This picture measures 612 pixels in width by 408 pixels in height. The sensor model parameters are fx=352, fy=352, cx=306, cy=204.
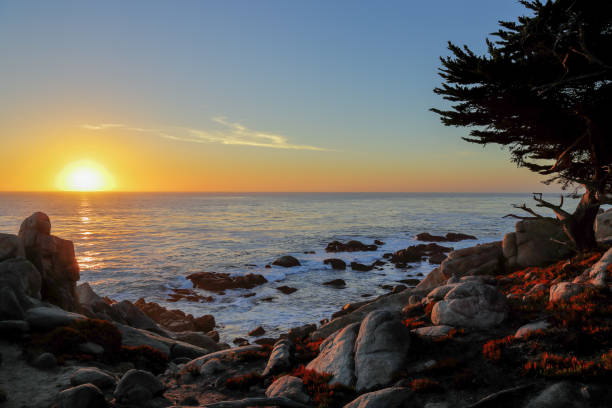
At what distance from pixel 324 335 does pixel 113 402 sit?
29.8 ft

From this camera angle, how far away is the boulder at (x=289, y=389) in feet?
28.1

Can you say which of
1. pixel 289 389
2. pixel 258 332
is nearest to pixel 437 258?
pixel 258 332

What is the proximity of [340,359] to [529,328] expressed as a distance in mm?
5080

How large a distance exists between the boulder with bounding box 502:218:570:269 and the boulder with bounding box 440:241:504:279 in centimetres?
80

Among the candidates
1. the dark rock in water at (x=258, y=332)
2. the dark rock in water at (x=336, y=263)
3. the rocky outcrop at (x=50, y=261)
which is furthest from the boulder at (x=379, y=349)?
the dark rock in water at (x=336, y=263)

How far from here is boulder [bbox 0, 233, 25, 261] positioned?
1666 centimetres

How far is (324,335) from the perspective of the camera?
16.0m

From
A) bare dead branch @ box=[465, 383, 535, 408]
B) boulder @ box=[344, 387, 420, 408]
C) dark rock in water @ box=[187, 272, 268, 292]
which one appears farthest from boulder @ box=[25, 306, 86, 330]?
dark rock in water @ box=[187, 272, 268, 292]

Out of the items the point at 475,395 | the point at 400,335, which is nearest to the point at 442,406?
the point at 475,395

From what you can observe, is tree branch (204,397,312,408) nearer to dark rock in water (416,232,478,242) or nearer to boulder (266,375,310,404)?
boulder (266,375,310,404)

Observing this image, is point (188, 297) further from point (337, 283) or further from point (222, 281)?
point (337, 283)

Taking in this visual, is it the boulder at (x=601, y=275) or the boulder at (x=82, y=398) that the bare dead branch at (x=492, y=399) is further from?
the boulder at (x=82, y=398)

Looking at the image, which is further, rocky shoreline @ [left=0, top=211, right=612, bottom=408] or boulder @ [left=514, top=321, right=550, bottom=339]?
boulder @ [left=514, top=321, right=550, bottom=339]

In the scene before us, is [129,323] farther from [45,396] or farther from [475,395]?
[475,395]
